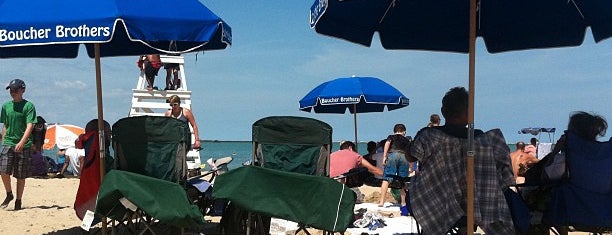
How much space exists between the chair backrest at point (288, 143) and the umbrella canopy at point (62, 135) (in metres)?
17.6

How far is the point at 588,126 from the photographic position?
4.11m

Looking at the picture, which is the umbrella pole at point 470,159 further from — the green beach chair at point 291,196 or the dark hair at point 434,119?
the dark hair at point 434,119

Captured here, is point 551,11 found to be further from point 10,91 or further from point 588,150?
point 10,91

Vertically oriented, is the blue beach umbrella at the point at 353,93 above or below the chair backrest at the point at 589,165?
above

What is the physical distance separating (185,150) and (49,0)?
4.86 feet

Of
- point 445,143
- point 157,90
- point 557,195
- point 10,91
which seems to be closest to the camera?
point 445,143

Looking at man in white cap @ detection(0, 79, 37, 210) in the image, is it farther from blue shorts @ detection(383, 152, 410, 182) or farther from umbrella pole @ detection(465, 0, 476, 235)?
umbrella pole @ detection(465, 0, 476, 235)

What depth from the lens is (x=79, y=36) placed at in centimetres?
382

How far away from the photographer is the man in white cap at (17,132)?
7.19 metres

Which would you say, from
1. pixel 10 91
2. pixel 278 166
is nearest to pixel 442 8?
pixel 278 166

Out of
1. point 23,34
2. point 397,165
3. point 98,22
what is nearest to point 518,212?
point 98,22

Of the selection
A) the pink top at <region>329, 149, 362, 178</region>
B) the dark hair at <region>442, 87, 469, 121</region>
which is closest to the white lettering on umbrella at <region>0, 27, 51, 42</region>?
the dark hair at <region>442, 87, 469, 121</region>

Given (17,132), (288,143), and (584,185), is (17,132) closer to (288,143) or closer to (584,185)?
(288,143)

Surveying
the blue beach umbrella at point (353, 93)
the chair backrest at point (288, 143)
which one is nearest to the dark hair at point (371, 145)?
the blue beach umbrella at point (353, 93)
